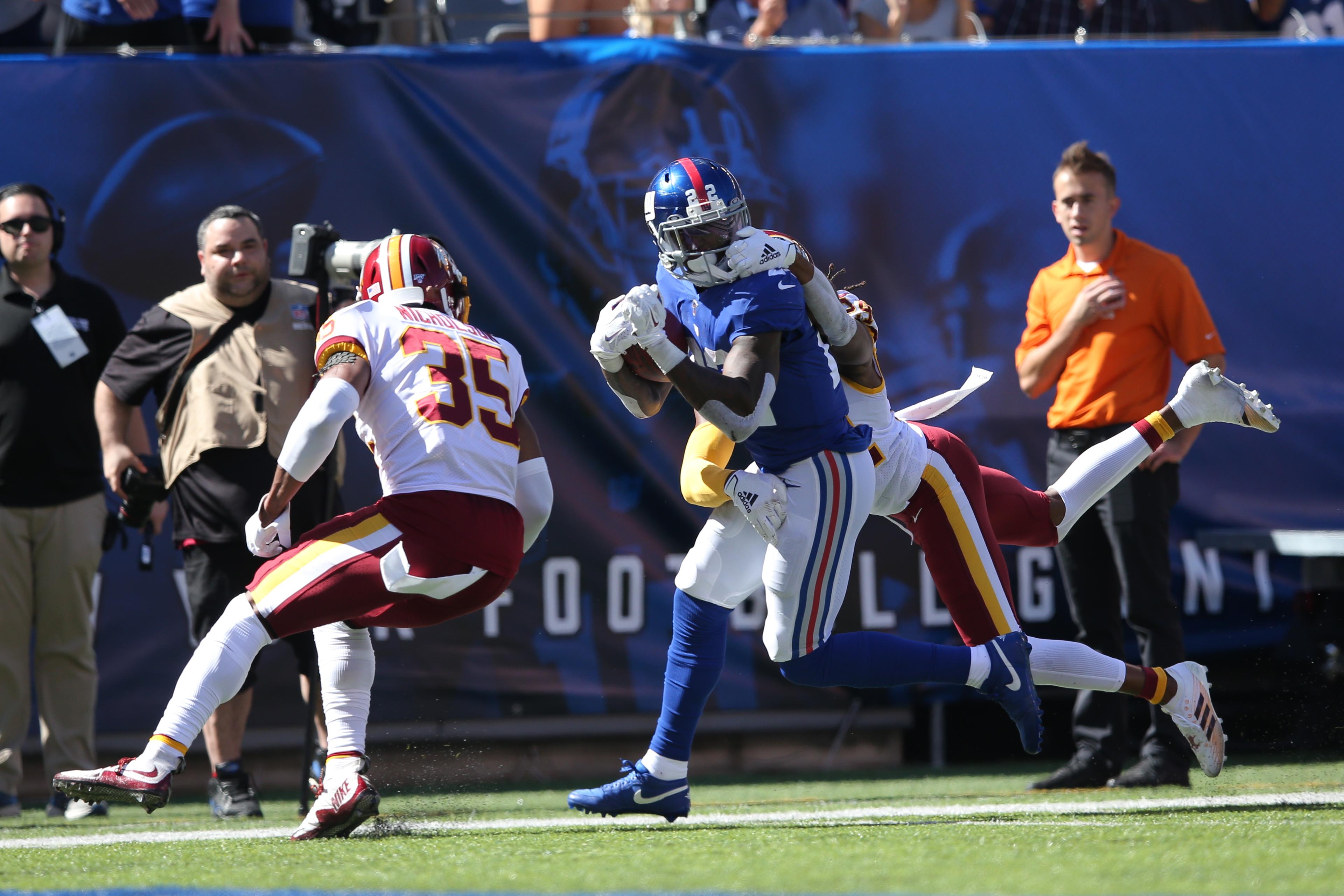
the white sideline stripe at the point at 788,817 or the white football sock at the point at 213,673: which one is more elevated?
the white football sock at the point at 213,673

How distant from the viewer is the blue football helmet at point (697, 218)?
12.3 feet

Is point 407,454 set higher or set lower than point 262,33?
lower

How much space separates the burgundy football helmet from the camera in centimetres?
392

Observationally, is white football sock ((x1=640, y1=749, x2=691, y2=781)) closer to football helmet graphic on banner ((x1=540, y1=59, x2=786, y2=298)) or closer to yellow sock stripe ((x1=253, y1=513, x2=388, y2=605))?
yellow sock stripe ((x1=253, y1=513, x2=388, y2=605))

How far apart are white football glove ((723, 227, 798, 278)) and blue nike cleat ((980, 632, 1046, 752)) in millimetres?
1169

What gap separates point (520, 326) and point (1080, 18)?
2928mm

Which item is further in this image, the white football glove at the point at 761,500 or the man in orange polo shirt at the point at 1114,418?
the man in orange polo shirt at the point at 1114,418

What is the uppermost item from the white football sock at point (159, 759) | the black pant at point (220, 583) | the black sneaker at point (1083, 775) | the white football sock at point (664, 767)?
the black pant at point (220, 583)

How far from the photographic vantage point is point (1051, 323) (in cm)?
506

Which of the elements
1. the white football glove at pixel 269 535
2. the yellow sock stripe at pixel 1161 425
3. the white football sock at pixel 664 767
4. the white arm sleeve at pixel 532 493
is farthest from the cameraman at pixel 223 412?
the yellow sock stripe at pixel 1161 425

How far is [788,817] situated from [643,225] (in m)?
2.46

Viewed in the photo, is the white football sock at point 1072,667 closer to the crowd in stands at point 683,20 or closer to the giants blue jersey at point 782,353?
the giants blue jersey at point 782,353

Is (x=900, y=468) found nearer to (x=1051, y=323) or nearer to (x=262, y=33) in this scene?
(x=1051, y=323)

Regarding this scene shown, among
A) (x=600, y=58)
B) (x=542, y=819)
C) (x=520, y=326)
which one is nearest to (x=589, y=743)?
(x=542, y=819)
